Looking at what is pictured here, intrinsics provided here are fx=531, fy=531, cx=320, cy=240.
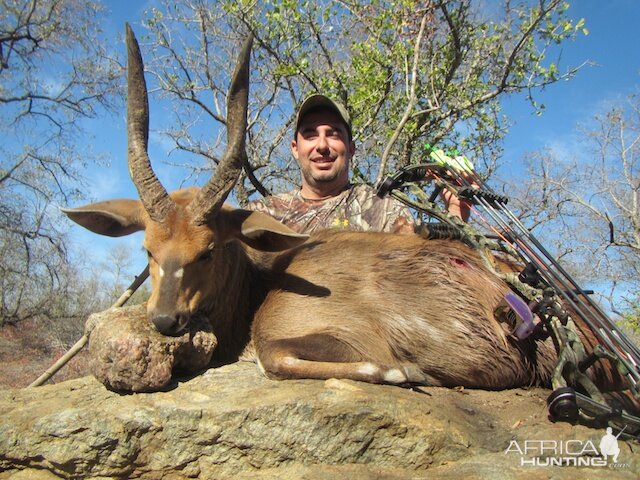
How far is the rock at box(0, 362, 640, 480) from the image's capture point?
3.14 metres

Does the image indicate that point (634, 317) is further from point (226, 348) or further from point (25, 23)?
point (25, 23)

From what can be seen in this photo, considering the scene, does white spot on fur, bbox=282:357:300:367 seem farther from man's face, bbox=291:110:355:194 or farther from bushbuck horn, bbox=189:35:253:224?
man's face, bbox=291:110:355:194

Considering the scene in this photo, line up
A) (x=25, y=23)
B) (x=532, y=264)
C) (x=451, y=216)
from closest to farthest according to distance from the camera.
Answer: (x=532, y=264) < (x=451, y=216) < (x=25, y=23)

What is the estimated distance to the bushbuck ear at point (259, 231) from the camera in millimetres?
4473

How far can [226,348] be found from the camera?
463 cm

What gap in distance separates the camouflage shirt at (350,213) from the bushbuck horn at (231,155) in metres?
2.33

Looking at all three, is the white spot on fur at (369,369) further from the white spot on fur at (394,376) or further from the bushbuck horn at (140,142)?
the bushbuck horn at (140,142)

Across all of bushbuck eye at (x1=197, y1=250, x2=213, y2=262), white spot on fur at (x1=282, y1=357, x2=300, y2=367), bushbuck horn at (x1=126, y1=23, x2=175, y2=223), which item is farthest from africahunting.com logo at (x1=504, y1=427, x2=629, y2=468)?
bushbuck horn at (x1=126, y1=23, x2=175, y2=223)

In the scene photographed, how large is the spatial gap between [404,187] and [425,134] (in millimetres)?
8782

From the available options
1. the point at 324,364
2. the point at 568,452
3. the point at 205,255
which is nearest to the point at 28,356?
the point at 205,255

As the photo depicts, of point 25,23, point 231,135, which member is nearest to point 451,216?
point 231,135

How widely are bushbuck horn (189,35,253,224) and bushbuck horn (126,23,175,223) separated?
24 cm

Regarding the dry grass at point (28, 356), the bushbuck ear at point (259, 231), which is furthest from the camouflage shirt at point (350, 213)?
the dry grass at point (28, 356)

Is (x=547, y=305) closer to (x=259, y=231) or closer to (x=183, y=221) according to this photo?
(x=259, y=231)
